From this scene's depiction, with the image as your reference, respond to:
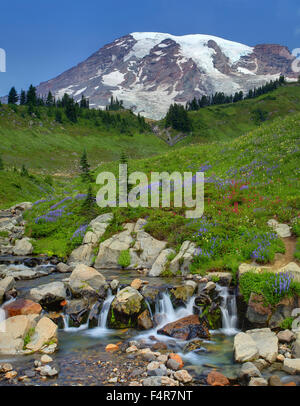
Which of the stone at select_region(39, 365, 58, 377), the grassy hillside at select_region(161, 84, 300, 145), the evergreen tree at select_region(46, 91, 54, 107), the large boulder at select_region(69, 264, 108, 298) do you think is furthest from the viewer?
the evergreen tree at select_region(46, 91, 54, 107)

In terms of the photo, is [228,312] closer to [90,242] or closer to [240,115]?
[90,242]

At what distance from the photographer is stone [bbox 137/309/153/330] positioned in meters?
11.1

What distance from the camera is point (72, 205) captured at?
27.2 meters

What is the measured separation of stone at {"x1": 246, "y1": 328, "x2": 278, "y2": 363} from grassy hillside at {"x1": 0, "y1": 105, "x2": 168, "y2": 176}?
8335cm

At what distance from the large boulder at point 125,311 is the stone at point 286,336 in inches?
199

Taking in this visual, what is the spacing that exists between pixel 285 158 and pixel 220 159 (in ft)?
26.1

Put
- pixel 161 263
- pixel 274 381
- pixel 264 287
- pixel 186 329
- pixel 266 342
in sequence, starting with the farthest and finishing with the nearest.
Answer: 1. pixel 161 263
2. pixel 264 287
3. pixel 186 329
4. pixel 266 342
5. pixel 274 381

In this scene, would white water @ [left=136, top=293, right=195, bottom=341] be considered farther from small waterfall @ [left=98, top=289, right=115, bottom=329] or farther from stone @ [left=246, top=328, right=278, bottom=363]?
stone @ [left=246, top=328, right=278, bottom=363]

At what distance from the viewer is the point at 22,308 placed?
11344mm

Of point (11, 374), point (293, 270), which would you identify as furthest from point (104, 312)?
point (293, 270)

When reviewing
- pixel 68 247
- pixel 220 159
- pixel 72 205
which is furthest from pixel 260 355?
pixel 220 159

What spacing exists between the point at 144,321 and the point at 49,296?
14.1ft

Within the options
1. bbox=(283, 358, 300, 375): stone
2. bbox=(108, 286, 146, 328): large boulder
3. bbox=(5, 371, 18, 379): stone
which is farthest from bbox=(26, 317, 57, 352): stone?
bbox=(283, 358, 300, 375): stone
